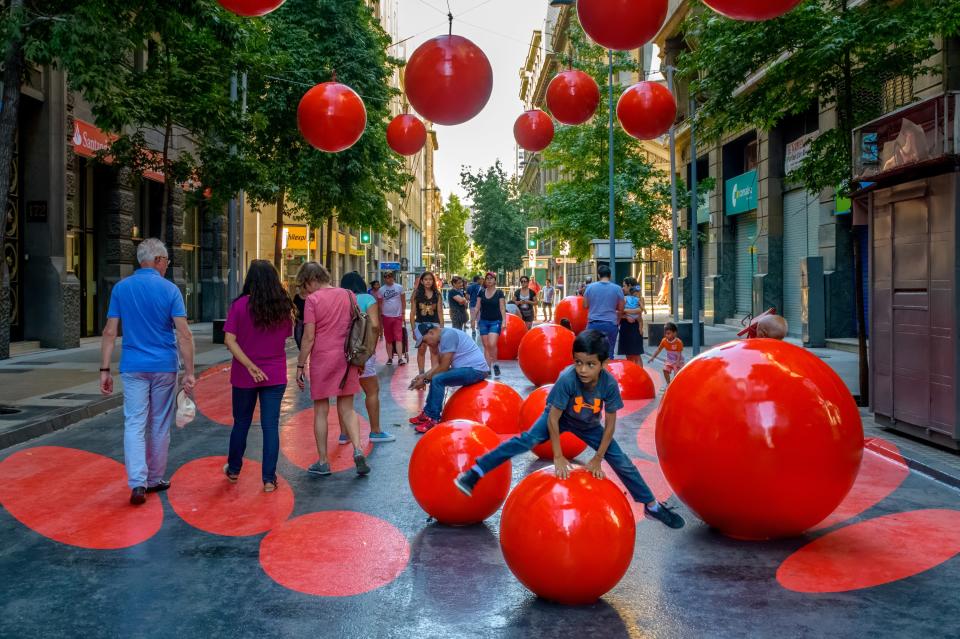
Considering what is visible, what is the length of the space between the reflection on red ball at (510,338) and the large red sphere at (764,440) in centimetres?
1324

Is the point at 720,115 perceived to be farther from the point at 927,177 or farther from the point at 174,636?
the point at 174,636

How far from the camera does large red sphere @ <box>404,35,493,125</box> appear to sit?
8.57 meters

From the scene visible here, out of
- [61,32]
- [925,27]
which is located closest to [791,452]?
[925,27]

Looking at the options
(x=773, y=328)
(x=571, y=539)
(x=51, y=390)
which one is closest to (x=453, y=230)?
(x=51, y=390)

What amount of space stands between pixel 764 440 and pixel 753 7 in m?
3.42

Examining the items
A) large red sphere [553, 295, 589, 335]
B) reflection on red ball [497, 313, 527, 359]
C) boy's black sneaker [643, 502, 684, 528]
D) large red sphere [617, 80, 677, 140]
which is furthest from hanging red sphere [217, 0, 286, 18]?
large red sphere [553, 295, 589, 335]

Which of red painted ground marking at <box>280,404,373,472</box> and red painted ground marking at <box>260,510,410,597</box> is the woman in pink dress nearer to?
red painted ground marking at <box>280,404,373,472</box>

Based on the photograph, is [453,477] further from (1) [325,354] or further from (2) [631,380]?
(2) [631,380]

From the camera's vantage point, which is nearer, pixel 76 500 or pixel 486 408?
pixel 76 500

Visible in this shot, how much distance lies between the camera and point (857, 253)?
1151cm

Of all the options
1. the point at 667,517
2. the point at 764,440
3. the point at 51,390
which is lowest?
the point at 667,517

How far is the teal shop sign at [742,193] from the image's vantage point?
26406mm

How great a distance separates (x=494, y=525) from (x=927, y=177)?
573 centimetres

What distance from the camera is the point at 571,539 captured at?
14.6ft
